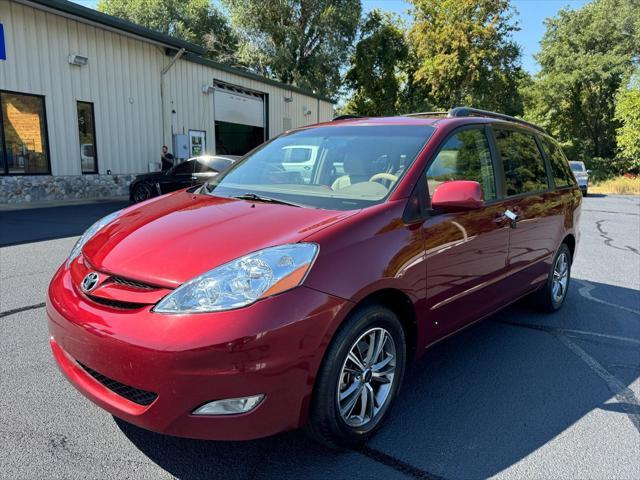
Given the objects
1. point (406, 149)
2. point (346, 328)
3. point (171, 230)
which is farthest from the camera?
point (406, 149)

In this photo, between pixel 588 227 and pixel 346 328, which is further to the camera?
pixel 588 227

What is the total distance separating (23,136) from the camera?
1297 cm

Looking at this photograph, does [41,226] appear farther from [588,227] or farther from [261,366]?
[588,227]

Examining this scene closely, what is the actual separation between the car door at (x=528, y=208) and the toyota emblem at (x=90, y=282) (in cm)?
282

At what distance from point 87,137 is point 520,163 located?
45.1 ft

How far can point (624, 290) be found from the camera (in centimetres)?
588

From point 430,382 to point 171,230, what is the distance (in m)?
1.97

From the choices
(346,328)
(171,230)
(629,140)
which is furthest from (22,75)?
(629,140)

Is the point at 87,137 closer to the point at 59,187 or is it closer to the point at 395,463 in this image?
the point at 59,187

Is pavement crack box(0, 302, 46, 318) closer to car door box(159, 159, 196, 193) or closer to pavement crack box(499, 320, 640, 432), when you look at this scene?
pavement crack box(499, 320, 640, 432)

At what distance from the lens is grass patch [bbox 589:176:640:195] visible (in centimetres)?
2742

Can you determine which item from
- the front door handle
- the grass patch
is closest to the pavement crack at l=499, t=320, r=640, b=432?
the front door handle

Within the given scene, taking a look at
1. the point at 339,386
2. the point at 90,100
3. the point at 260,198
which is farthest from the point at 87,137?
the point at 339,386

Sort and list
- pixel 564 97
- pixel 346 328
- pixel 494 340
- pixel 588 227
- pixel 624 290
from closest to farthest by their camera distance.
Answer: pixel 346 328 < pixel 494 340 < pixel 624 290 < pixel 588 227 < pixel 564 97
